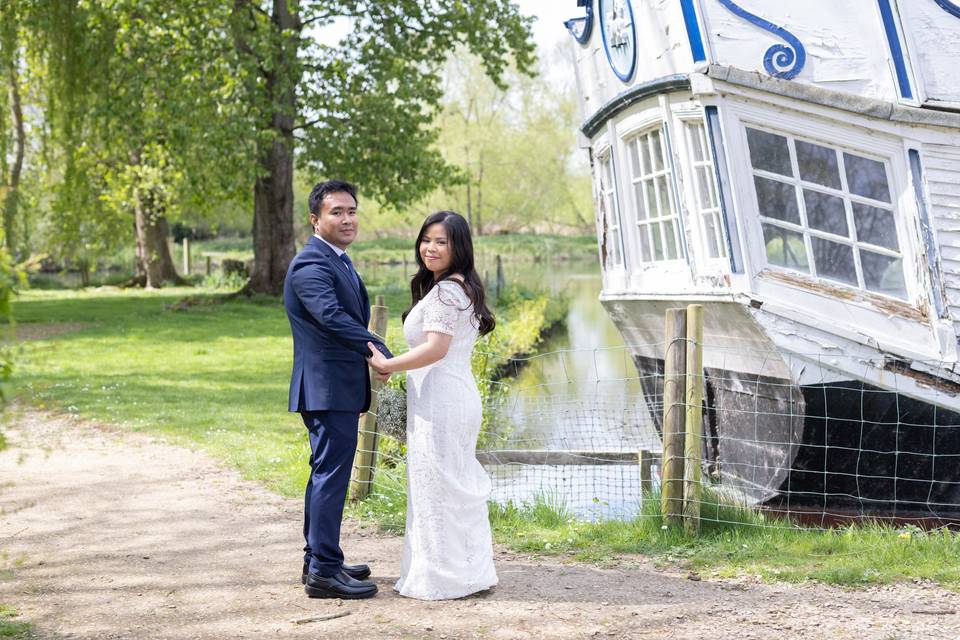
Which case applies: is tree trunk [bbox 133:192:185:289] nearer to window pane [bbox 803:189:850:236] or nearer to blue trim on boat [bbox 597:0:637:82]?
blue trim on boat [bbox 597:0:637:82]

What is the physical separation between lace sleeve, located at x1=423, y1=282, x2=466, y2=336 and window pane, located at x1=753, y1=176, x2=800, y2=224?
3.99 metres

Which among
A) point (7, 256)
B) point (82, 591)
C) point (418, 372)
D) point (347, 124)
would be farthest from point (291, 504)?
point (347, 124)

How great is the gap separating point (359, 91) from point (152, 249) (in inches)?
519

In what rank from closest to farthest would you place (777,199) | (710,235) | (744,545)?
(744,545), (777,199), (710,235)

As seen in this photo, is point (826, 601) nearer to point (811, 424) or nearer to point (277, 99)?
point (811, 424)

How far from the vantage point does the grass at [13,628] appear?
4672mm

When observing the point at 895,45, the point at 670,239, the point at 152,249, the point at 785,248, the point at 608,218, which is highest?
the point at 152,249

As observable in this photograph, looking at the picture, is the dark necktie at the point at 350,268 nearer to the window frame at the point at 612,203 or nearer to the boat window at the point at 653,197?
the boat window at the point at 653,197

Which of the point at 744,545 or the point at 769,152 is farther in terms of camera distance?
the point at 769,152

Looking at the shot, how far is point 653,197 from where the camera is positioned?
10.0m

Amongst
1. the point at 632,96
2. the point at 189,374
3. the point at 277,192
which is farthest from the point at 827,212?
the point at 277,192

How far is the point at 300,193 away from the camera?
196 ft

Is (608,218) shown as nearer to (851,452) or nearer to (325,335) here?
(851,452)

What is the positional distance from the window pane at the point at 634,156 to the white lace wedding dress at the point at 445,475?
5.27 meters
